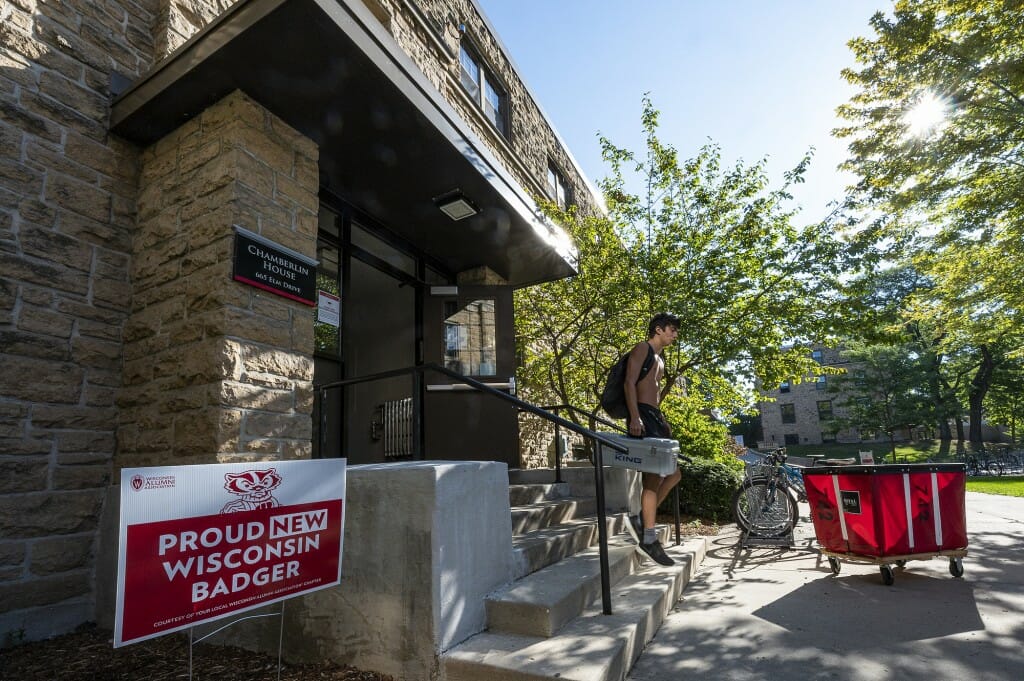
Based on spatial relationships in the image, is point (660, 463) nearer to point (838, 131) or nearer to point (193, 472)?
point (193, 472)

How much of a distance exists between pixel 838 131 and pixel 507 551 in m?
9.36

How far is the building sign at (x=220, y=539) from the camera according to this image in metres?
1.87

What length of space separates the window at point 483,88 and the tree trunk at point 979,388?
101 ft

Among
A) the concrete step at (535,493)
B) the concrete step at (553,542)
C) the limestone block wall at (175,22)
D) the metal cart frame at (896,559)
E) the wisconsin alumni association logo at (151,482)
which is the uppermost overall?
the limestone block wall at (175,22)

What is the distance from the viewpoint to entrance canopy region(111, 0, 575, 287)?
3.14 meters

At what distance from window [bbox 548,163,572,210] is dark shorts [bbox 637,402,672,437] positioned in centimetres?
811

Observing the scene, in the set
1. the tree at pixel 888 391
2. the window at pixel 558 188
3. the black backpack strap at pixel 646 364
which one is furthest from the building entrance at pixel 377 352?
the tree at pixel 888 391

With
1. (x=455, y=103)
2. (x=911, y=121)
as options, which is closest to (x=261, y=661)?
(x=455, y=103)

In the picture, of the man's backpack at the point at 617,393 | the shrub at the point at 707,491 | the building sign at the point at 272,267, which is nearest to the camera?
the building sign at the point at 272,267

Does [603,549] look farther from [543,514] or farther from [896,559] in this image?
[896,559]

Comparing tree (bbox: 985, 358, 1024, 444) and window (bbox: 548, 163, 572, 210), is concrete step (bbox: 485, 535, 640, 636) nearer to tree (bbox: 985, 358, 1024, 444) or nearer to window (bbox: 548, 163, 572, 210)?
window (bbox: 548, 163, 572, 210)

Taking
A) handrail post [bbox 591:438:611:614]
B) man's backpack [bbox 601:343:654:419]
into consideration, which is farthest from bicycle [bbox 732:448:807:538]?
handrail post [bbox 591:438:611:614]

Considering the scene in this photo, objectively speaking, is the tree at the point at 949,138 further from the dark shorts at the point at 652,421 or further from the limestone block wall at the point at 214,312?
the limestone block wall at the point at 214,312

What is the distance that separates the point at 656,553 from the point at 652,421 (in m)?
1.00
